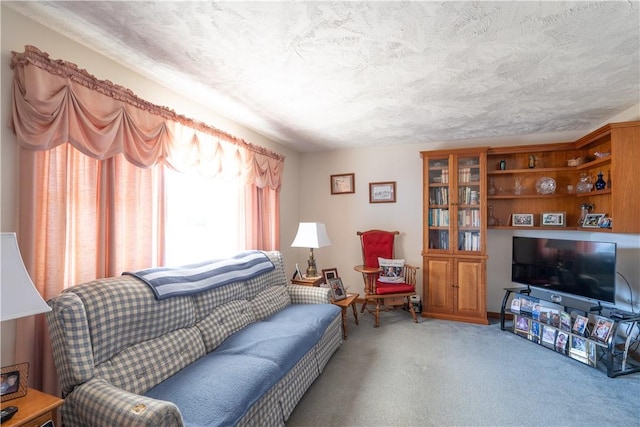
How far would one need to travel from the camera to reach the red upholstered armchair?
3.54m

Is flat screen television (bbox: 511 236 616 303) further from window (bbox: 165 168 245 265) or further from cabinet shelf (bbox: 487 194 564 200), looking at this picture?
→ window (bbox: 165 168 245 265)

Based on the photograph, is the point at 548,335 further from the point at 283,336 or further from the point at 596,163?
the point at 283,336

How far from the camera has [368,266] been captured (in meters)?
4.01

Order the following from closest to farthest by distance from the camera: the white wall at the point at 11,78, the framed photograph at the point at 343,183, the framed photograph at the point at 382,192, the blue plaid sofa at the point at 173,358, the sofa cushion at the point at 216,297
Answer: the blue plaid sofa at the point at 173,358 → the white wall at the point at 11,78 → the sofa cushion at the point at 216,297 → the framed photograph at the point at 382,192 → the framed photograph at the point at 343,183

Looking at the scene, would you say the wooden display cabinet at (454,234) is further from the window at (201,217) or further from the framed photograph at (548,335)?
the window at (201,217)

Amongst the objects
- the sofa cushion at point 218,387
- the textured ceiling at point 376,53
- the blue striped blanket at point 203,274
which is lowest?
the sofa cushion at point 218,387

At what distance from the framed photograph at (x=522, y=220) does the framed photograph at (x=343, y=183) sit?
2081mm

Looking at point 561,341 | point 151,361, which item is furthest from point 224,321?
point 561,341

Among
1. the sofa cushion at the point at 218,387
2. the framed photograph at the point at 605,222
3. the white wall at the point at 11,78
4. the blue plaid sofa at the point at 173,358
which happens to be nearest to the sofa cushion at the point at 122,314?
the blue plaid sofa at the point at 173,358

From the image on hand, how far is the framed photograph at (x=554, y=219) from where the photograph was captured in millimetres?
3389

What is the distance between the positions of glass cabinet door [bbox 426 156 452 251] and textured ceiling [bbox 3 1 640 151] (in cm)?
92

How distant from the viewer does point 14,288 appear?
1002 millimetres

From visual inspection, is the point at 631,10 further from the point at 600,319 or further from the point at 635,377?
the point at 635,377

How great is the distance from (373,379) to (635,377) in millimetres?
2112
